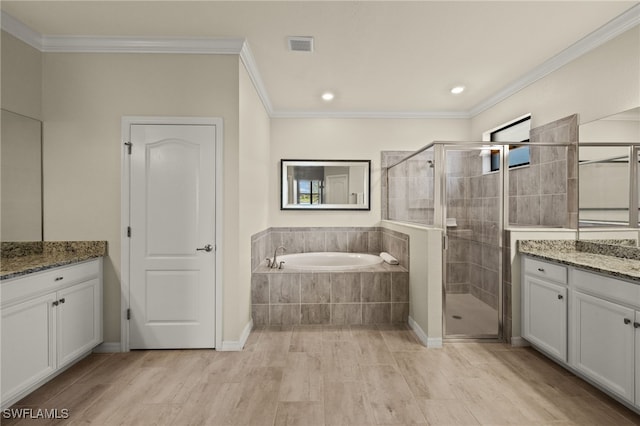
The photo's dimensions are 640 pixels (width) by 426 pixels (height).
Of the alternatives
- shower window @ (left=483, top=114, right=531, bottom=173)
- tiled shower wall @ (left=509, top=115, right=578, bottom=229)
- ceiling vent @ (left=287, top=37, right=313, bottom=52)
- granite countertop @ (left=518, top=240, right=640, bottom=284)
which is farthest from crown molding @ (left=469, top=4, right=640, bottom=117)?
ceiling vent @ (left=287, top=37, right=313, bottom=52)

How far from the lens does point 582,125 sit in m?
2.71

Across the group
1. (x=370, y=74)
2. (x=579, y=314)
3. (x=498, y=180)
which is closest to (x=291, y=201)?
(x=370, y=74)

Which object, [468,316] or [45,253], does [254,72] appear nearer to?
[45,253]

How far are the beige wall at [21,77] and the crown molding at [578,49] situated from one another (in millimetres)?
4520

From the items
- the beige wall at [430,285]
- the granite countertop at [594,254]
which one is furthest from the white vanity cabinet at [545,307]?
the beige wall at [430,285]

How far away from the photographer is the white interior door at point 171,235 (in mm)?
2709

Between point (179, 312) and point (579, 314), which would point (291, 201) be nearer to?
point (179, 312)

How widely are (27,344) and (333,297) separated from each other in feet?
7.99

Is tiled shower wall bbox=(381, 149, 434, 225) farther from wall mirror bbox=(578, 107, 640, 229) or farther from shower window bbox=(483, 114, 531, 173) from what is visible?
wall mirror bbox=(578, 107, 640, 229)

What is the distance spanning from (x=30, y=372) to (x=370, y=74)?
3.64 metres

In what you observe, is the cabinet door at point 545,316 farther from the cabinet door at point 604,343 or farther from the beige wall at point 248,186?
the beige wall at point 248,186

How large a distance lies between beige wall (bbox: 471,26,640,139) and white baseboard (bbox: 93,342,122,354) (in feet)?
14.5

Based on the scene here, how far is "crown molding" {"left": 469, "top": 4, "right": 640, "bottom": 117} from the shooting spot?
2.32 m
